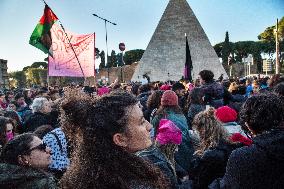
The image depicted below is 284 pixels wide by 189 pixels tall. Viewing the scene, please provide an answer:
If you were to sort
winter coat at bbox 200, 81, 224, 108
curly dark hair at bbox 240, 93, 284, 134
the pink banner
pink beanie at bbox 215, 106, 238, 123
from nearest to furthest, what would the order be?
1. curly dark hair at bbox 240, 93, 284, 134
2. pink beanie at bbox 215, 106, 238, 123
3. winter coat at bbox 200, 81, 224, 108
4. the pink banner

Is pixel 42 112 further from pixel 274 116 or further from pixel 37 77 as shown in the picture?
pixel 37 77

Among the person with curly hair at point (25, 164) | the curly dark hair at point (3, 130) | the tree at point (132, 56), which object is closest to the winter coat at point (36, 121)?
the curly dark hair at point (3, 130)

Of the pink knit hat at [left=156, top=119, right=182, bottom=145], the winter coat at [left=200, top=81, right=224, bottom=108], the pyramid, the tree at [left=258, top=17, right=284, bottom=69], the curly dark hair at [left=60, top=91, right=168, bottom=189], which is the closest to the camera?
the curly dark hair at [left=60, top=91, right=168, bottom=189]

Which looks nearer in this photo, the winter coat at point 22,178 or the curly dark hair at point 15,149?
the winter coat at point 22,178

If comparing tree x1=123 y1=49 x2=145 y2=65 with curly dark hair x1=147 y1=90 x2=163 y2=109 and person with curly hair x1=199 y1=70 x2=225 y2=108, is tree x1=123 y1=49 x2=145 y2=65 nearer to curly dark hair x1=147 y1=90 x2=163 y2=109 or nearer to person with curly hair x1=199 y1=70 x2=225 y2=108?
person with curly hair x1=199 y1=70 x2=225 y2=108

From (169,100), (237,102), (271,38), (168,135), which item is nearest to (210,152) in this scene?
(168,135)

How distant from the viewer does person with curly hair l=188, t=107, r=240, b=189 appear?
297 centimetres

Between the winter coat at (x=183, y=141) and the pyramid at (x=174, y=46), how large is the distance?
4477cm

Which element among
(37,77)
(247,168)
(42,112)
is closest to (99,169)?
(247,168)

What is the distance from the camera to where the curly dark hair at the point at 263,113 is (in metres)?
2.08

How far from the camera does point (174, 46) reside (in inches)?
2050

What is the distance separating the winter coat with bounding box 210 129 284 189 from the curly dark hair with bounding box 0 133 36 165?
4.30 ft

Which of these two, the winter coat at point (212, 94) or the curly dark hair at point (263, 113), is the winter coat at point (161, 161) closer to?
the curly dark hair at point (263, 113)

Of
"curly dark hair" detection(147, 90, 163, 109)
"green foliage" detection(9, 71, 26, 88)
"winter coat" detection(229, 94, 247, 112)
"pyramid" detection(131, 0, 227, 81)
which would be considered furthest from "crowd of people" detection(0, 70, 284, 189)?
"green foliage" detection(9, 71, 26, 88)
